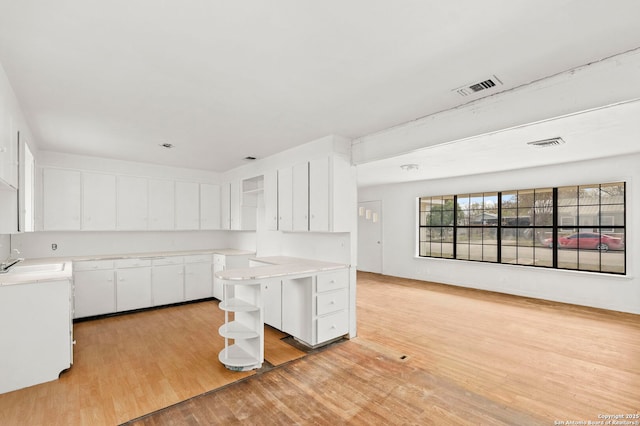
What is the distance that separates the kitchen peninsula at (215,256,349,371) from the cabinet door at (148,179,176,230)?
2738 mm

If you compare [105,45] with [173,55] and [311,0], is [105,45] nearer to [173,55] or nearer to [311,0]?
[173,55]

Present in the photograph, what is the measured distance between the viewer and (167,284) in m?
5.27

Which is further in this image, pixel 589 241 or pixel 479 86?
pixel 589 241

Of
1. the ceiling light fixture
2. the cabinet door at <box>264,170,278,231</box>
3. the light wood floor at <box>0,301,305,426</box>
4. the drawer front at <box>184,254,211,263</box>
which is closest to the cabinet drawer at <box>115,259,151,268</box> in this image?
the drawer front at <box>184,254,211,263</box>

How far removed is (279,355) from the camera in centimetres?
336

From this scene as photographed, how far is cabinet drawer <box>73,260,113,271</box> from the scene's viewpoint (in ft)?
14.8

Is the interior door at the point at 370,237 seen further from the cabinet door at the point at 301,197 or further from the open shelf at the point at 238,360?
the open shelf at the point at 238,360

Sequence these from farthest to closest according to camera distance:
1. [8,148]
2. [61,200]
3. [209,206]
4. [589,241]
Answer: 1. [209,206]
2. [589,241]
3. [61,200]
4. [8,148]

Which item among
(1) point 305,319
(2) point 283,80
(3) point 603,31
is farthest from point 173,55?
(1) point 305,319

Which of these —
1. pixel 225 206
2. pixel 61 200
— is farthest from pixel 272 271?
pixel 61 200

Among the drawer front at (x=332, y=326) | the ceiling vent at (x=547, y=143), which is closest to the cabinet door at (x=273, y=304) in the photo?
the drawer front at (x=332, y=326)

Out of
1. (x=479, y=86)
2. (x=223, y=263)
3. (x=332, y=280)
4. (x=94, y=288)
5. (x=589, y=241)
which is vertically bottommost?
(x=94, y=288)

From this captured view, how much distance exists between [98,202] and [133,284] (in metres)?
1.51

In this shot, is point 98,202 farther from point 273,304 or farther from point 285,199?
point 273,304
